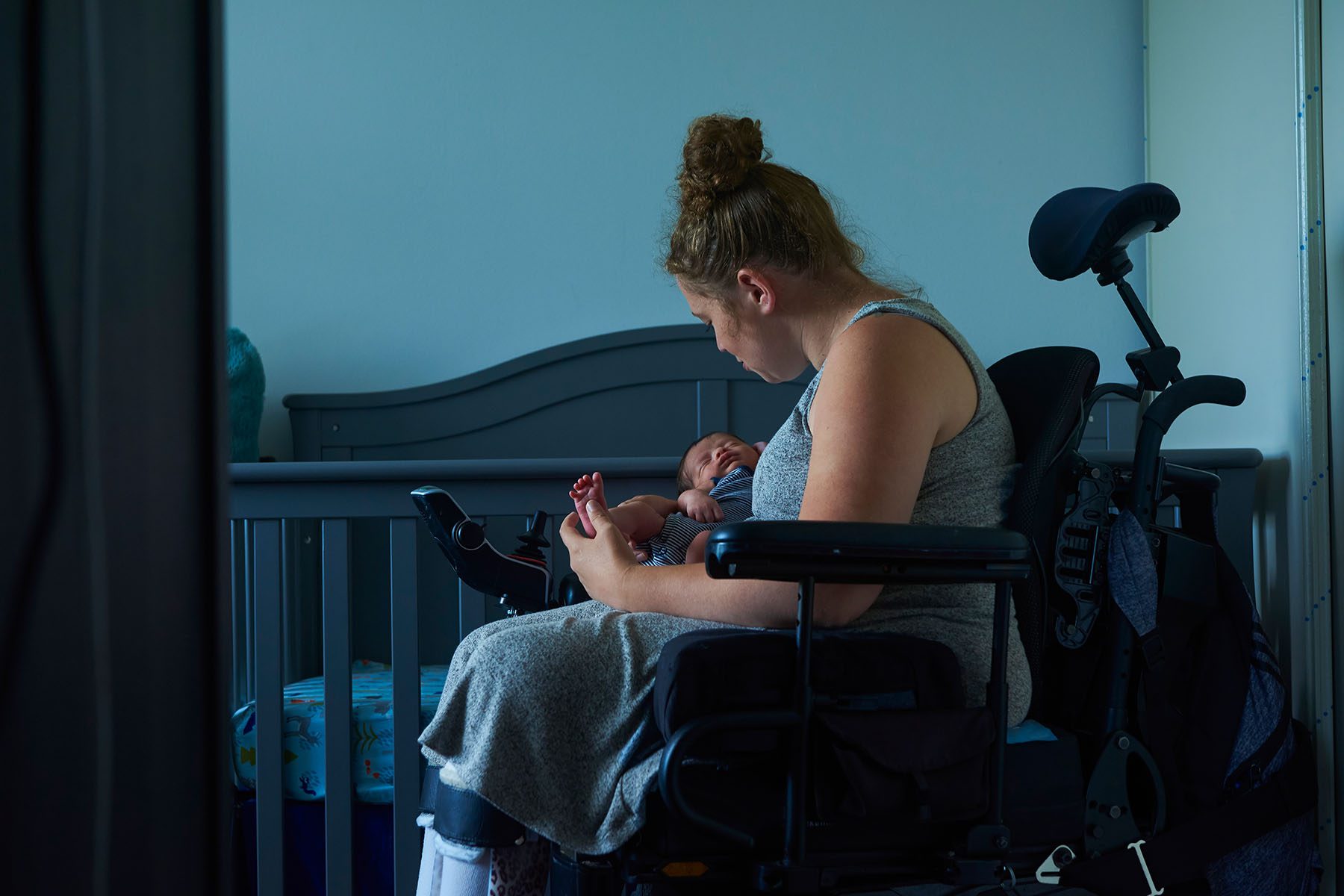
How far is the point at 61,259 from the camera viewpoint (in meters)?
0.26

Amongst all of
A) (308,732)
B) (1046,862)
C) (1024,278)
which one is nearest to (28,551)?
(1046,862)

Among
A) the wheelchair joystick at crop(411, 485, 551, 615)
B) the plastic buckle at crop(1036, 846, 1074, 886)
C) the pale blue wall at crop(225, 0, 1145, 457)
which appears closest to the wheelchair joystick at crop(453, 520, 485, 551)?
the wheelchair joystick at crop(411, 485, 551, 615)

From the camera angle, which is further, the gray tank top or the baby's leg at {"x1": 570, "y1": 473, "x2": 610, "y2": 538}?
the baby's leg at {"x1": 570, "y1": 473, "x2": 610, "y2": 538}

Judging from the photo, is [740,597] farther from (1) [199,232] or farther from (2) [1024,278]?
(2) [1024,278]

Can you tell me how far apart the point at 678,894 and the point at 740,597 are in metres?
0.28

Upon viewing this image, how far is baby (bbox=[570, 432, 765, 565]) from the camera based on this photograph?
174 cm

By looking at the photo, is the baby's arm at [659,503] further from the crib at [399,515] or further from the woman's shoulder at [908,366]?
the woman's shoulder at [908,366]

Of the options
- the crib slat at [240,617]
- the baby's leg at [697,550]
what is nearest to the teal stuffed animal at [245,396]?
the crib slat at [240,617]

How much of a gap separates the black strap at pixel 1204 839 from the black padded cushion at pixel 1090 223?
597 mm

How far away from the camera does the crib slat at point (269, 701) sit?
5.90ft

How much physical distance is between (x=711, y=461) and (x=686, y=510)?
154 mm

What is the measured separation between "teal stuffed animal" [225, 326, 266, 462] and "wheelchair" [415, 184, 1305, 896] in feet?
5.53

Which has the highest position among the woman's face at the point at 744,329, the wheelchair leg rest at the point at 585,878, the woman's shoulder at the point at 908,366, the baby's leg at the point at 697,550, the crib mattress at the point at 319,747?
the woman's face at the point at 744,329

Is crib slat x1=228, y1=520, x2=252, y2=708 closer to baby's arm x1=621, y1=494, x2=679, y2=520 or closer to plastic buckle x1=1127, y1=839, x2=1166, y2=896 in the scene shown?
baby's arm x1=621, y1=494, x2=679, y2=520
